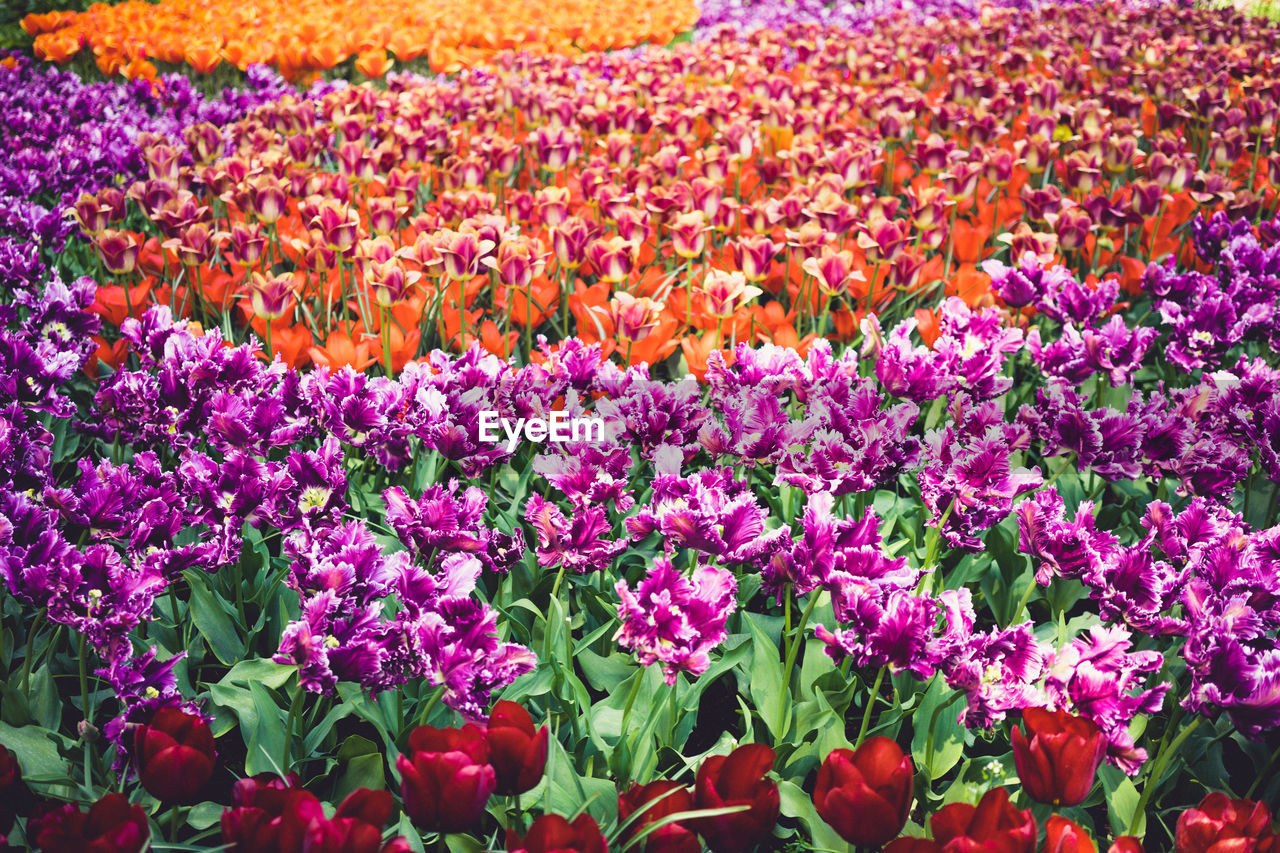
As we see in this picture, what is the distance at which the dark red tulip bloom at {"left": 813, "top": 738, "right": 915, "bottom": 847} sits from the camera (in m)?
1.14

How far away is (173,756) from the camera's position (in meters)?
1.20

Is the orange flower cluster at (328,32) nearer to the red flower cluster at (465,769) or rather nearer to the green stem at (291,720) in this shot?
the green stem at (291,720)

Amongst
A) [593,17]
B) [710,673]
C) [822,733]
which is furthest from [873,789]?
[593,17]

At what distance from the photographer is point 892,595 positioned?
1.39 metres

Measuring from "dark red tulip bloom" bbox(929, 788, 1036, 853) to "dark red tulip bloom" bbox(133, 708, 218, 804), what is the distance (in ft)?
3.08

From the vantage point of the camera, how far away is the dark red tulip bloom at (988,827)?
1.07 meters

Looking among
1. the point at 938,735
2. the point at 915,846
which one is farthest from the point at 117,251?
the point at 915,846

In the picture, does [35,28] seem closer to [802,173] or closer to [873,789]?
[802,173]

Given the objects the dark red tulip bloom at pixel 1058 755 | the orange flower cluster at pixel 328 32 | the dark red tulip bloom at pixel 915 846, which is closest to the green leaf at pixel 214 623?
the dark red tulip bloom at pixel 915 846

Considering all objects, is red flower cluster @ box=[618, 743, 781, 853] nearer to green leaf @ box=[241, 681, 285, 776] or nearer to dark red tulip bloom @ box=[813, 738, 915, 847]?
dark red tulip bloom @ box=[813, 738, 915, 847]

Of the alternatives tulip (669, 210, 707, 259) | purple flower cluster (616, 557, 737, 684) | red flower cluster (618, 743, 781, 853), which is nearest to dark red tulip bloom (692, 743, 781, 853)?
red flower cluster (618, 743, 781, 853)

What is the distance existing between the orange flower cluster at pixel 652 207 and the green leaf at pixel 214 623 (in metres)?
0.74

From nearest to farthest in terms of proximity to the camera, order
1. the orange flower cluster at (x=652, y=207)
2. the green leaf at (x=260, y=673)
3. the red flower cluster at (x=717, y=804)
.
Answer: the red flower cluster at (x=717, y=804)
the green leaf at (x=260, y=673)
the orange flower cluster at (x=652, y=207)

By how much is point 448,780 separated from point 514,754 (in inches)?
3.6
